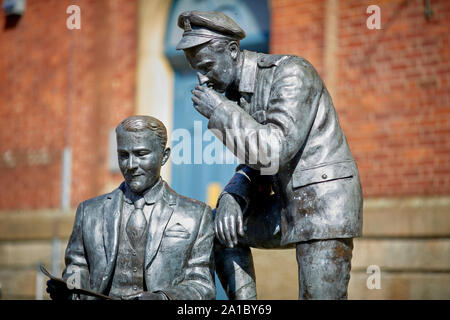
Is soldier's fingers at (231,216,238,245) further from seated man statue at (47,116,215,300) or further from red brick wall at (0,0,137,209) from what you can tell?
red brick wall at (0,0,137,209)

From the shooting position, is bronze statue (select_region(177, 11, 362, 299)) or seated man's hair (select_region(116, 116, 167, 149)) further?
seated man's hair (select_region(116, 116, 167, 149))

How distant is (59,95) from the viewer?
10.6 m

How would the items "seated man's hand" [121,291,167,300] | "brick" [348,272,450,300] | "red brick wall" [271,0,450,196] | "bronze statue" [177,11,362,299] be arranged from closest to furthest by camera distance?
"seated man's hand" [121,291,167,300]
"bronze statue" [177,11,362,299]
"brick" [348,272,450,300]
"red brick wall" [271,0,450,196]

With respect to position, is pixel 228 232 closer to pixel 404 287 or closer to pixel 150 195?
pixel 150 195

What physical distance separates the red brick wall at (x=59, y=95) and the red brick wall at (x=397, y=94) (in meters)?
2.94

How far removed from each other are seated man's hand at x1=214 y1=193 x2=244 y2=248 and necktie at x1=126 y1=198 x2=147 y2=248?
0.42 m

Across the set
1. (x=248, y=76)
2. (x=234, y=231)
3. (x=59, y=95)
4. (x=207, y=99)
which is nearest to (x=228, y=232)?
(x=234, y=231)

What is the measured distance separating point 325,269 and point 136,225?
1105 millimetres

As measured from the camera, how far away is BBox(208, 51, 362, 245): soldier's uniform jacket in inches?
171

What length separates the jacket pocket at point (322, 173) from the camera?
4.44 m

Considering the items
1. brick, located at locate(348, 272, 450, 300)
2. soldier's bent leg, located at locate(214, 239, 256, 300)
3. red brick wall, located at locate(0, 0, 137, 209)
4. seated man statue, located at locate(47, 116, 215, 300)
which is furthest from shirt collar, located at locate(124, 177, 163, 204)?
red brick wall, located at locate(0, 0, 137, 209)

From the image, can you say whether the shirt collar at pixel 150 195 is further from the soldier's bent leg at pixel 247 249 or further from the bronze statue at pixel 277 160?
the soldier's bent leg at pixel 247 249

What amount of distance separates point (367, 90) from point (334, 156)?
388 centimetres
